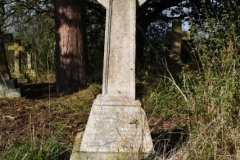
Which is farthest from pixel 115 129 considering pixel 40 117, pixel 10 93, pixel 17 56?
pixel 17 56

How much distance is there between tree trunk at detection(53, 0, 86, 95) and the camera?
24.7 ft

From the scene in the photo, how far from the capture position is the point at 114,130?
3689 mm

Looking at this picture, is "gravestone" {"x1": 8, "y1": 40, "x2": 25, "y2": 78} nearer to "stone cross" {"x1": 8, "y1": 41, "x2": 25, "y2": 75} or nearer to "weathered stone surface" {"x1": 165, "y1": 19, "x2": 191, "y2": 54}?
"stone cross" {"x1": 8, "y1": 41, "x2": 25, "y2": 75}

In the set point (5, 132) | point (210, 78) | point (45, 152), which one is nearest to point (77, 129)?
point (5, 132)

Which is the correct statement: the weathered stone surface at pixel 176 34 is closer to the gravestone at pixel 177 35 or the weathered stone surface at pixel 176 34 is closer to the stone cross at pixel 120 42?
the gravestone at pixel 177 35

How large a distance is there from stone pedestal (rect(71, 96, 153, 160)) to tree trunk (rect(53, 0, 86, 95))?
13.1ft

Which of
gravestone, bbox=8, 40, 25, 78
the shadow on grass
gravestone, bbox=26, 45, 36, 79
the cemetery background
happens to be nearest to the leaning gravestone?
the shadow on grass

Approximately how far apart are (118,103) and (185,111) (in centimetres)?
124

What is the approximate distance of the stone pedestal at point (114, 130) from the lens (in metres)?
3.63

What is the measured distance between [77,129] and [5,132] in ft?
3.05

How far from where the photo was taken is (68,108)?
656cm

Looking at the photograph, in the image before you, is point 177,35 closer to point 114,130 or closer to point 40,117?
point 40,117

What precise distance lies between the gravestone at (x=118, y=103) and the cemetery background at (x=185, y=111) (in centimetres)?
25

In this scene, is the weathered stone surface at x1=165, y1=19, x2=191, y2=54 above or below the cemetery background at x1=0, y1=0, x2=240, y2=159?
above
